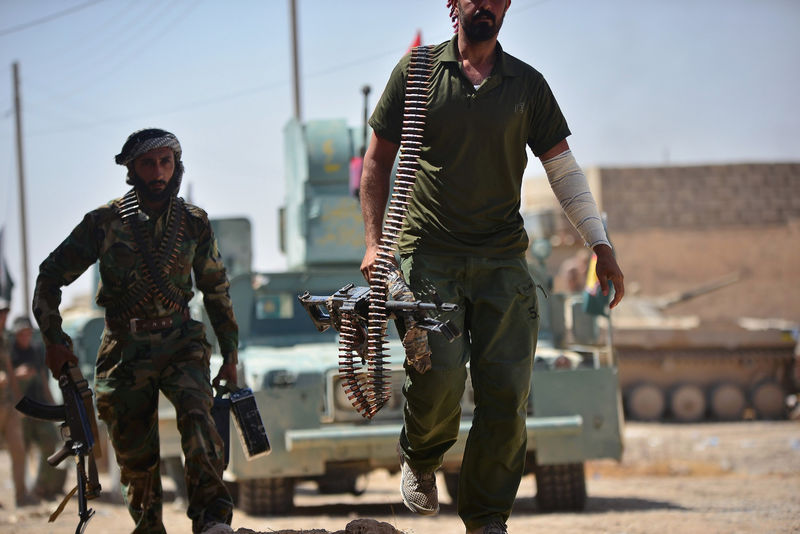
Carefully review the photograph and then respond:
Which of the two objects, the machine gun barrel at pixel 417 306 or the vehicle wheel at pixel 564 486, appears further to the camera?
the vehicle wheel at pixel 564 486

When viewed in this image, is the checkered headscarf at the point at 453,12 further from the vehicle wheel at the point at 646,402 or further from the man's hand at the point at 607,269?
the vehicle wheel at the point at 646,402

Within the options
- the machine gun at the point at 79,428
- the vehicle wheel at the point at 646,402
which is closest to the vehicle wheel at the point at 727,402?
the vehicle wheel at the point at 646,402

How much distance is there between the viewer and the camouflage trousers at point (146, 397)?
5.13 m

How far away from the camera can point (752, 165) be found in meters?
38.8

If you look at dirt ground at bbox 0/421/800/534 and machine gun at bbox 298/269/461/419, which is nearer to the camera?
machine gun at bbox 298/269/461/419

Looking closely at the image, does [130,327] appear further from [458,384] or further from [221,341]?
[458,384]

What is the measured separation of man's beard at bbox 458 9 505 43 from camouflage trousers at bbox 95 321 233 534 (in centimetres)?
187

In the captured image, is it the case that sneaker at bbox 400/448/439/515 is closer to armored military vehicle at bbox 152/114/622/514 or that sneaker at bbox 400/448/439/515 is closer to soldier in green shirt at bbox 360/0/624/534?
soldier in green shirt at bbox 360/0/624/534

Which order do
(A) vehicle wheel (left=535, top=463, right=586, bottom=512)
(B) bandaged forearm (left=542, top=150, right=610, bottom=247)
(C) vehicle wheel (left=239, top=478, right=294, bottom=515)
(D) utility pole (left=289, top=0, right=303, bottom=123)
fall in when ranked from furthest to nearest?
(D) utility pole (left=289, top=0, right=303, bottom=123) → (A) vehicle wheel (left=535, top=463, right=586, bottom=512) → (C) vehicle wheel (left=239, top=478, right=294, bottom=515) → (B) bandaged forearm (left=542, top=150, right=610, bottom=247)

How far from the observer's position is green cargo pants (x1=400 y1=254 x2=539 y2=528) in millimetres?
4379

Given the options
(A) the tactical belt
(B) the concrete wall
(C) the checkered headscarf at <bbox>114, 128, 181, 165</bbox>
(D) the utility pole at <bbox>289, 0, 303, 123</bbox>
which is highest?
(D) the utility pole at <bbox>289, 0, 303, 123</bbox>

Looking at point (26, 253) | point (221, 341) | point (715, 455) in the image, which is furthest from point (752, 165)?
point (221, 341)

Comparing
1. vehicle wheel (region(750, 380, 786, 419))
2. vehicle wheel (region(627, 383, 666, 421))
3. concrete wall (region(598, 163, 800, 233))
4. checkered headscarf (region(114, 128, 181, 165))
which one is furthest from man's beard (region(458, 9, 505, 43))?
concrete wall (region(598, 163, 800, 233))

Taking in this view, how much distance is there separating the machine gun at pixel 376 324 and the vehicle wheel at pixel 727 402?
18.7 m
